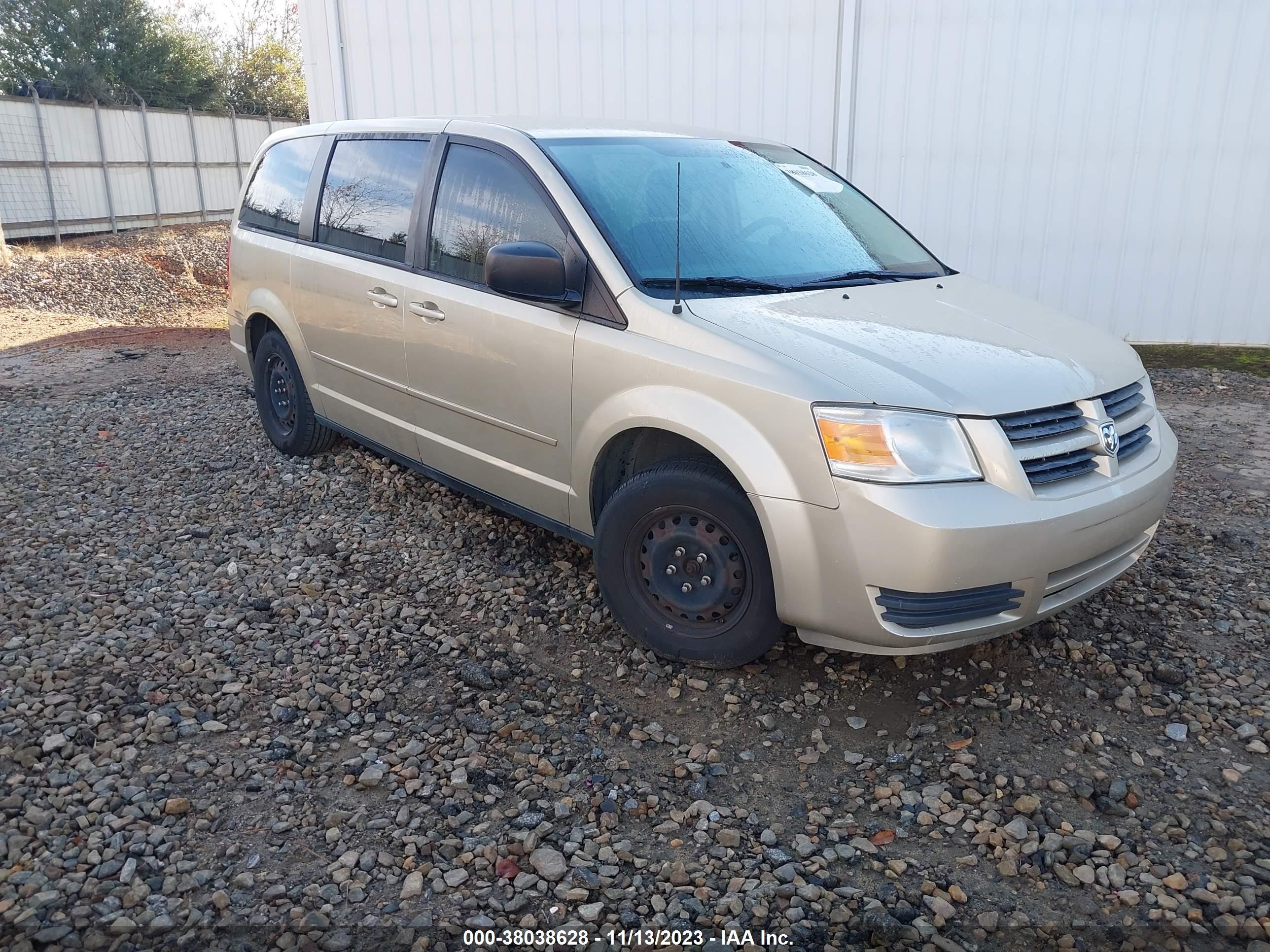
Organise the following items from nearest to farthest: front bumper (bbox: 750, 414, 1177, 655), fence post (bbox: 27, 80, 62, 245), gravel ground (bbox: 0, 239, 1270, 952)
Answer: gravel ground (bbox: 0, 239, 1270, 952) → front bumper (bbox: 750, 414, 1177, 655) → fence post (bbox: 27, 80, 62, 245)

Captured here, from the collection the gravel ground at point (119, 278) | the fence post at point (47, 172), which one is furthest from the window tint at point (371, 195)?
the fence post at point (47, 172)

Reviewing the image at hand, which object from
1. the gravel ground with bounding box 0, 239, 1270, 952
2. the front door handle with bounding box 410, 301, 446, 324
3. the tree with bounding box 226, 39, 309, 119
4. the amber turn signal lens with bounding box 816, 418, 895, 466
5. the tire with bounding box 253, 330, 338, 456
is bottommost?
the gravel ground with bounding box 0, 239, 1270, 952

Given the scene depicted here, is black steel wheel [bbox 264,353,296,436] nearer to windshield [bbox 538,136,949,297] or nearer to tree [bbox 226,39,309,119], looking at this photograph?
windshield [bbox 538,136,949,297]

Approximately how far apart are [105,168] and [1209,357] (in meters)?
16.9

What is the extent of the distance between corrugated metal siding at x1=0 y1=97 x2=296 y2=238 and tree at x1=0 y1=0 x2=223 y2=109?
3.91m

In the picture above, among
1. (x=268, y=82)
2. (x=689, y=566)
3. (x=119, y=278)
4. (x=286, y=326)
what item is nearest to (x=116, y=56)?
(x=268, y=82)

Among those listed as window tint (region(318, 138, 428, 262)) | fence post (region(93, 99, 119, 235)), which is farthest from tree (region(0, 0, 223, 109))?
window tint (region(318, 138, 428, 262))

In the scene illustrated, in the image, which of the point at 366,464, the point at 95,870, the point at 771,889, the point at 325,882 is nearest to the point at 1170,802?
the point at 771,889

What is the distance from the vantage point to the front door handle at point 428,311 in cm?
416

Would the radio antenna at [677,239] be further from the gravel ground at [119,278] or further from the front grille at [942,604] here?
the gravel ground at [119,278]

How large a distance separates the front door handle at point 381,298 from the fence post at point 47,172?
45.5ft

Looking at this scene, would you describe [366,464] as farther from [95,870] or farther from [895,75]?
[895,75]

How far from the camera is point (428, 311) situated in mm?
4207

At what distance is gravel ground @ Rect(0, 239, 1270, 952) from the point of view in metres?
2.44
